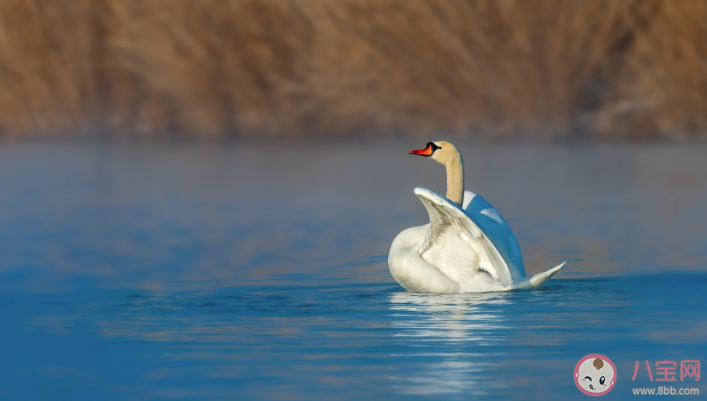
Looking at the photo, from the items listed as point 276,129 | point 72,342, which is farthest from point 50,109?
point 72,342

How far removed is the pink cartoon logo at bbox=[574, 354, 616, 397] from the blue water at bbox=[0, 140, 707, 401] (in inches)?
2.9

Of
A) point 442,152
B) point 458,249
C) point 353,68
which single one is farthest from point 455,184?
point 353,68

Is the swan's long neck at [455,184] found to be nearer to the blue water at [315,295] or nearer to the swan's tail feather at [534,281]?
the blue water at [315,295]

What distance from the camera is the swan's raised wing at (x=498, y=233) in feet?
30.7

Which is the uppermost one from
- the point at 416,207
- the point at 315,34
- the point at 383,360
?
the point at 315,34

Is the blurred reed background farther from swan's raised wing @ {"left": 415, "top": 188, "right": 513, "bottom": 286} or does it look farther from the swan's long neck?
swan's raised wing @ {"left": 415, "top": 188, "right": 513, "bottom": 286}

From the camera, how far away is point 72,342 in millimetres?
8062

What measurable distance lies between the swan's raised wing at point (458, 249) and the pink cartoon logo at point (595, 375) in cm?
199

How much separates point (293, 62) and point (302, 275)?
85.5 ft

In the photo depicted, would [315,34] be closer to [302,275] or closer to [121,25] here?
[121,25]

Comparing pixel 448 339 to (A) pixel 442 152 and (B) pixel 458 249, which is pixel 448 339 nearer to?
(B) pixel 458 249

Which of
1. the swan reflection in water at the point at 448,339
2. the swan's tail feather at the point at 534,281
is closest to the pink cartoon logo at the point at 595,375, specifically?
the swan reflection in water at the point at 448,339

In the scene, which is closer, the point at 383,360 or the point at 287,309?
the point at 383,360

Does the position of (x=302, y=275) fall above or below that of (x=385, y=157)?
below
